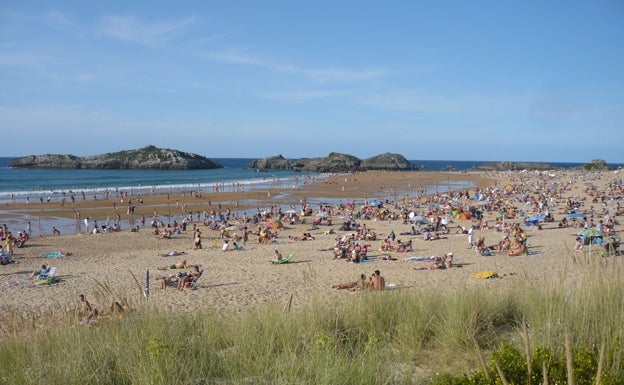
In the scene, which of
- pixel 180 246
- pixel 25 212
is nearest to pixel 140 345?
pixel 180 246

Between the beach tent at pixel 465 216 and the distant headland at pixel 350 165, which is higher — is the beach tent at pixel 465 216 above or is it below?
below

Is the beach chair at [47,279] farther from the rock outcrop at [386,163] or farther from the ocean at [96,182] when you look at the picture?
the rock outcrop at [386,163]

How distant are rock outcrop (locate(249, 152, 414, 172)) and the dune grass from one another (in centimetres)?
9581

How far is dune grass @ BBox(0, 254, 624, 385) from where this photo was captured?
3.65m

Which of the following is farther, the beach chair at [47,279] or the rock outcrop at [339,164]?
the rock outcrop at [339,164]

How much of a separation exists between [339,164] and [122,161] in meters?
45.7

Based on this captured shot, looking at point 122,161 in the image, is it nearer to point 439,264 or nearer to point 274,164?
point 274,164

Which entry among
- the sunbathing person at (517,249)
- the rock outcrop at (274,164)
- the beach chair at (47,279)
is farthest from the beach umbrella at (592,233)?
the rock outcrop at (274,164)

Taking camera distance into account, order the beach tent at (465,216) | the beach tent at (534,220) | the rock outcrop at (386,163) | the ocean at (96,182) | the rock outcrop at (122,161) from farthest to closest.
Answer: the rock outcrop at (386,163)
the rock outcrop at (122,161)
the ocean at (96,182)
the beach tent at (465,216)
the beach tent at (534,220)

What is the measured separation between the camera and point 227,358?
430 centimetres

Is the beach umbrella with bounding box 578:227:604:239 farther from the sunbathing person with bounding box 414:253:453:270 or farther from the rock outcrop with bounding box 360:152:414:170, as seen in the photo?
the rock outcrop with bounding box 360:152:414:170

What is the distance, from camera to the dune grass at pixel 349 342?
3.65 metres

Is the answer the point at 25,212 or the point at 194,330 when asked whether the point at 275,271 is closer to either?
the point at 194,330

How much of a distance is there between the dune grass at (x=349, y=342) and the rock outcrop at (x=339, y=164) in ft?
314
